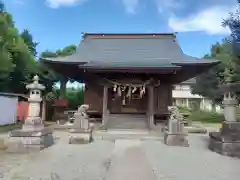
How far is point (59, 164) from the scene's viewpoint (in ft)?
19.1

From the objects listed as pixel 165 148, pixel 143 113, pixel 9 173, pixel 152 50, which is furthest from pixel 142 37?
pixel 9 173

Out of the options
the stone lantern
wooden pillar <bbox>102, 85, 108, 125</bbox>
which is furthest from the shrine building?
the stone lantern

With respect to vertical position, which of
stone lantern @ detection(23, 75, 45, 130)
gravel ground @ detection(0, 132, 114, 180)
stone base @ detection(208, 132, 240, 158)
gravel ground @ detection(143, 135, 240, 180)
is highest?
stone lantern @ detection(23, 75, 45, 130)

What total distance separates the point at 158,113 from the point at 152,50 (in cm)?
449

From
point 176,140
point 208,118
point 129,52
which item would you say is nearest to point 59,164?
point 176,140

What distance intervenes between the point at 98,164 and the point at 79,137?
3.24 m

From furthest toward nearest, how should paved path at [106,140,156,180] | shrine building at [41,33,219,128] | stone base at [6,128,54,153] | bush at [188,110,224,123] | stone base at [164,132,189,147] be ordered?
1. bush at [188,110,224,123]
2. shrine building at [41,33,219,128]
3. stone base at [164,132,189,147]
4. stone base at [6,128,54,153]
5. paved path at [106,140,156,180]

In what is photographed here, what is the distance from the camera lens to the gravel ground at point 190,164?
503 centimetres

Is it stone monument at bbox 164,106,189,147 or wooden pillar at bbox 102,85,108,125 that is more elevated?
wooden pillar at bbox 102,85,108,125

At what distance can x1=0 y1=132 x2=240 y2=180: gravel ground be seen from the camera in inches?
194

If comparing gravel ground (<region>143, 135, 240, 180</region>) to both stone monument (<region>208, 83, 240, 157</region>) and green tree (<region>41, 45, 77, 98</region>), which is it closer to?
stone monument (<region>208, 83, 240, 157</region>)

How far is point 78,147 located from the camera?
827cm

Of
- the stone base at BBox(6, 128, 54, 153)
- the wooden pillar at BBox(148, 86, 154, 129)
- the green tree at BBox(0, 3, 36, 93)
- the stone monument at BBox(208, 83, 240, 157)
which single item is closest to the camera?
the stone base at BBox(6, 128, 54, 153)

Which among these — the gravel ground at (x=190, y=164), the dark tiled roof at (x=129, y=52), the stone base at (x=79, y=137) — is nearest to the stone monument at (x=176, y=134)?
the gravel ground at (x=190, y=164)
